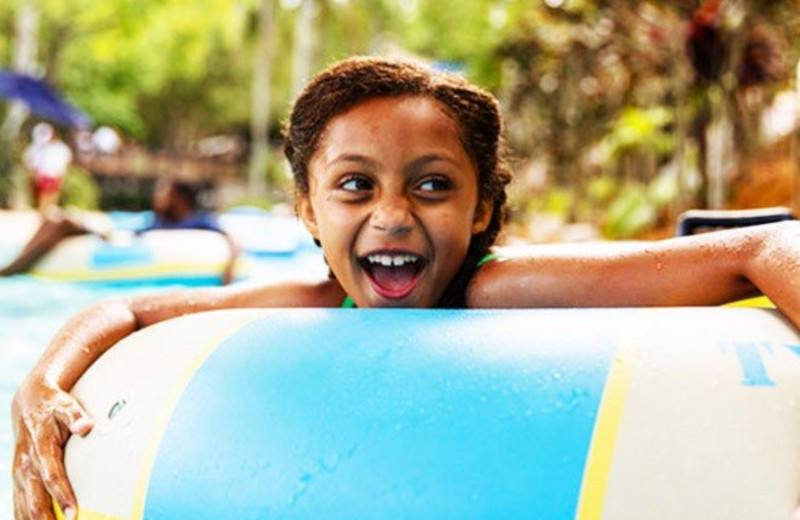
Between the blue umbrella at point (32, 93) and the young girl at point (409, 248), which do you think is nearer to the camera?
the young girl at point (409, 248)

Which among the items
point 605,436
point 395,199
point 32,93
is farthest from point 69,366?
point 32,93

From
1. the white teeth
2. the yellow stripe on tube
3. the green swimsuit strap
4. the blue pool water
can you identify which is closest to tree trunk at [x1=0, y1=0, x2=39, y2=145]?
the blue pool water

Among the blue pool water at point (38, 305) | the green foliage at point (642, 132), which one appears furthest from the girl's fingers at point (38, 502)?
the green foliage at point (642, 132)

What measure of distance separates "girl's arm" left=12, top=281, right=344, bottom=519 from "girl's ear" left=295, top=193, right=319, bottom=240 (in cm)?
12

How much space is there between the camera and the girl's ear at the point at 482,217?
6.37 feet

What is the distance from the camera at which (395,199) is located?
5.69ft

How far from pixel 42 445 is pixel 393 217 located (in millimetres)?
673

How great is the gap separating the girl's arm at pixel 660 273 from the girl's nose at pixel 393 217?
7.3 inches

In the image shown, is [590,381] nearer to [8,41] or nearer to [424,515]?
[424,515]

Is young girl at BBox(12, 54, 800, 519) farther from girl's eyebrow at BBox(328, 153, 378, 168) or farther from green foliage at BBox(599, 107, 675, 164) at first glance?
green foliage at BBox(599, 107, 675, 164)

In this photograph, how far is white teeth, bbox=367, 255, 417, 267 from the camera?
5.85 ft

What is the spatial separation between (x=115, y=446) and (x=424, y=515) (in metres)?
0.53

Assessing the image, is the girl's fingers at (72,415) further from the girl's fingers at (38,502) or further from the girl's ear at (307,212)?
the girl's ear at (307,212)

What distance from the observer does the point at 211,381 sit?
4.98 ft
